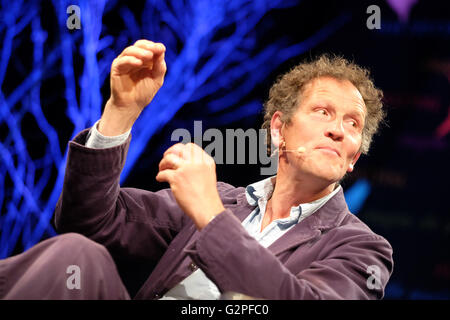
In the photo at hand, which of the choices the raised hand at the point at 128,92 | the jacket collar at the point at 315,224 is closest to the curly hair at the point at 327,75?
the jacket collar at the point at 315,224

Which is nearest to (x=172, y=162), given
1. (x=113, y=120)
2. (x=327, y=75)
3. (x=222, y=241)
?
(x=222, y=241)

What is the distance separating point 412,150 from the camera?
3.27m

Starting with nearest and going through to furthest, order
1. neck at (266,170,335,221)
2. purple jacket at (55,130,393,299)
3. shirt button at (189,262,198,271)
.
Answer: purple jacket at (55,130,393,299), shirt button at (189,262,198,271), neck at (266,170,335,221)

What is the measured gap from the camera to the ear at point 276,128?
178 centimetres

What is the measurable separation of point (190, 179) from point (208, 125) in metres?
2.53

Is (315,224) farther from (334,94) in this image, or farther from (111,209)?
(111,209)

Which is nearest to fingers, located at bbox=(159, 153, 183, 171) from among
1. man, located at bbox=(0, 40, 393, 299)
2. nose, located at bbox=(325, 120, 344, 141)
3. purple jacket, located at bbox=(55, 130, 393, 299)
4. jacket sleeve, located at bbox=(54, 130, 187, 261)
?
man, located at bbox=(0, 40, 393, 299)

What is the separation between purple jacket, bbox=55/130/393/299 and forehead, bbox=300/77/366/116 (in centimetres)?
29

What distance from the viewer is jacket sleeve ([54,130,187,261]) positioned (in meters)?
1.45

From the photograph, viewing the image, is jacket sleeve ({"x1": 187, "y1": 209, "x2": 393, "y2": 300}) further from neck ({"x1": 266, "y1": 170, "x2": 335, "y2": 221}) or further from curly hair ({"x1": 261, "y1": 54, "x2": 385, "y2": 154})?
curly hair ({"x1": 261, "y1": 54, "x2": 385, "y2": 154})

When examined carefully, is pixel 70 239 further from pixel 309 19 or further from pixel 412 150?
pixel 309 19

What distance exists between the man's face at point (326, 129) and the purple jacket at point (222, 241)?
0.14m

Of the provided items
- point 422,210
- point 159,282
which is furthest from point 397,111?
point 159,282

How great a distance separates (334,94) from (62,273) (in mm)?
1021
